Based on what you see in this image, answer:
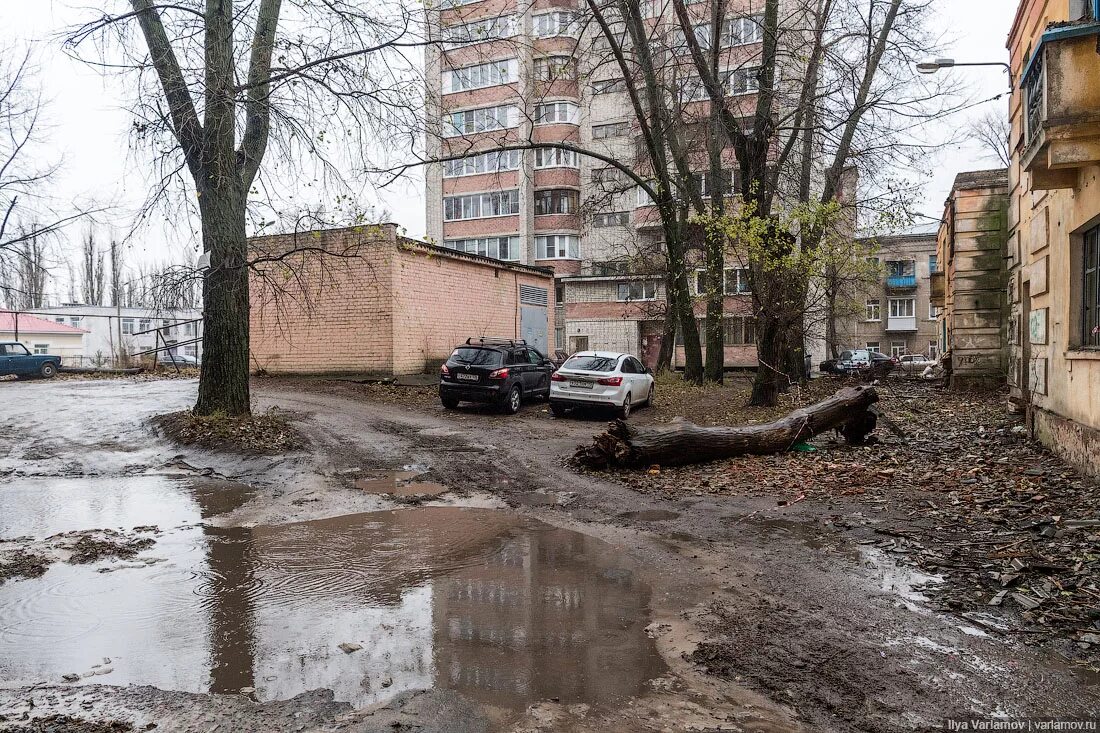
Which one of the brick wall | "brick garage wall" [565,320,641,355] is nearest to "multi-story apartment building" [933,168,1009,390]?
the brick wall

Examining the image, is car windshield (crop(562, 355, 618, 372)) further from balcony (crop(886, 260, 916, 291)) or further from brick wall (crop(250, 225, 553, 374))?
balcony (crop(886, 260, 916, 291))

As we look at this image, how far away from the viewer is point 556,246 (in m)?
46.2

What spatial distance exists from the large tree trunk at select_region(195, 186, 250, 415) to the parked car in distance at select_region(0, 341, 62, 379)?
59.3 feet

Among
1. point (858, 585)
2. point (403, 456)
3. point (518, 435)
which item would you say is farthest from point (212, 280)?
point (858, 585)

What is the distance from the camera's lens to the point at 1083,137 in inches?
283

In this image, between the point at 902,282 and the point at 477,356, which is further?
the point at 902,282

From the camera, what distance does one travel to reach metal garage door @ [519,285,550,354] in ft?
88.4

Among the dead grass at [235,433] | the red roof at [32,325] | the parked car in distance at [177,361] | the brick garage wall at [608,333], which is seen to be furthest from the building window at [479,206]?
the dead grass at [235,433]

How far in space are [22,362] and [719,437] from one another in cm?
2711

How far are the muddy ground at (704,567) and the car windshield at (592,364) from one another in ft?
9.07

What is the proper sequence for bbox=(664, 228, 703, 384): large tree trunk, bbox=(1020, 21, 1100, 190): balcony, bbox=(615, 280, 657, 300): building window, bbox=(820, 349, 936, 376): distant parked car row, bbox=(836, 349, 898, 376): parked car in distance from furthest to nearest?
1. bbox=(615, 280, 657, 300): building window
2. bbox=(820, 349, 936, 376): distant parked car row
3. bbox=(836, 349, 898, 376): parked car in distance
4. bbox=(664, 228, 703, 384): large tree trunk
5. bbox=(1020, 21, 1100, 190): balcony

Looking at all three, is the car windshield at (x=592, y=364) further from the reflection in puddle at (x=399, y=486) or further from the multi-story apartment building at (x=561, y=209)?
the multi-story apartment building at (x=561, y=209)

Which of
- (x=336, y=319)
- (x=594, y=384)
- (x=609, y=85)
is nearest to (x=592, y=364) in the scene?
(x=594, y=384)

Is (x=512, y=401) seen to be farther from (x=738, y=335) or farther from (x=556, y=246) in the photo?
(x=556, y=246)
